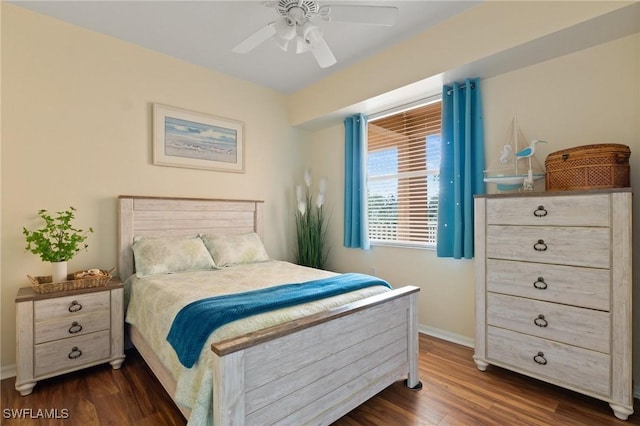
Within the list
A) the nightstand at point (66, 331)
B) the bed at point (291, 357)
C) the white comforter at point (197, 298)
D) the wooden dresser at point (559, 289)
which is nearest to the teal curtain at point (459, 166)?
the wooden dresser at point (559, 289)

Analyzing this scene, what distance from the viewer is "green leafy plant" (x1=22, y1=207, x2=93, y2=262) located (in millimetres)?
2145

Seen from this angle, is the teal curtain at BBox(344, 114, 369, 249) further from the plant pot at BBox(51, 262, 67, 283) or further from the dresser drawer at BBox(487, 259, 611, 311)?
the plant pot at BBox(51, 262, 67, 283)

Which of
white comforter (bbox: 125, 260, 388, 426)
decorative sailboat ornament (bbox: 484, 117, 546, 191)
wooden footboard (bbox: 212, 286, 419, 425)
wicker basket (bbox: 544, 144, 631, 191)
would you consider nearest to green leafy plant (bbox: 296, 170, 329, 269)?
white comforter (bbox: 125, 260, 388, 426)

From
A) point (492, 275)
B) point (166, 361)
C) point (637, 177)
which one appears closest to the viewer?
point (166, 361)

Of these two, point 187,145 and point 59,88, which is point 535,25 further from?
point 59,88

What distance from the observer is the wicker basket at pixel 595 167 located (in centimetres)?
180

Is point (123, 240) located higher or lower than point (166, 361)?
higher

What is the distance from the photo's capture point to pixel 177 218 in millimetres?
2975

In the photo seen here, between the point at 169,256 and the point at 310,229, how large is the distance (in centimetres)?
169

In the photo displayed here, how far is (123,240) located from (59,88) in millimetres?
1316

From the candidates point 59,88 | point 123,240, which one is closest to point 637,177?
point 123,240

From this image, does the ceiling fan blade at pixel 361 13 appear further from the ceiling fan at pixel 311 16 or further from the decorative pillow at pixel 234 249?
the decorative pillow at pixel 234 249

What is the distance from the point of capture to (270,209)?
381cm

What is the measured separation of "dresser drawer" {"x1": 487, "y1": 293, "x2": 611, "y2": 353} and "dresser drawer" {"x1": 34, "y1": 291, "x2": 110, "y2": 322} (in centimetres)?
287
